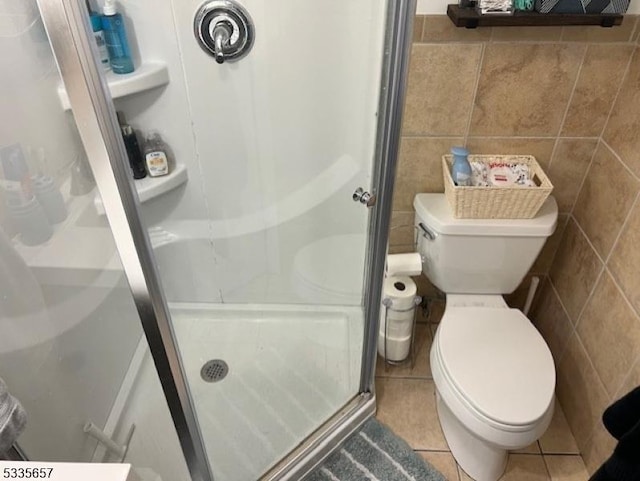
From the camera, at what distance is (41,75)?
0.93 m

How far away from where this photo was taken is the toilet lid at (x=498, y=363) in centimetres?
128

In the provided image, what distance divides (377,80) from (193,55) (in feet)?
1.80

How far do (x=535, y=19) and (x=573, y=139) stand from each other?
0.46m

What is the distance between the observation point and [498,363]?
4.56 feet

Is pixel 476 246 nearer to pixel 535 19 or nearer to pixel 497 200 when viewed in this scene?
pixel 497 200

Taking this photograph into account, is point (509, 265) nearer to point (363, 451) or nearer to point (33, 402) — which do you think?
point (363, 451)

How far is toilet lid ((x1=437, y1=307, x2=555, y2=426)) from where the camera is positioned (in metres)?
1.28

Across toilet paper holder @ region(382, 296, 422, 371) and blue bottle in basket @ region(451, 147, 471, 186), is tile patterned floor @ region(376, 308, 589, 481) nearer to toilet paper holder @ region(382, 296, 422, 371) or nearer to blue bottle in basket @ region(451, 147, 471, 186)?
toilet paper holder @ region(382, 296, 422, 371)

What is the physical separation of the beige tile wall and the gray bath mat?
0.56 metres

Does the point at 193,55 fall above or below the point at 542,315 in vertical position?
above

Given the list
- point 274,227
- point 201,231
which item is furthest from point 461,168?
point 201,231

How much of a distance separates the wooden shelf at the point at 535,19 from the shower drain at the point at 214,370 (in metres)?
1.24

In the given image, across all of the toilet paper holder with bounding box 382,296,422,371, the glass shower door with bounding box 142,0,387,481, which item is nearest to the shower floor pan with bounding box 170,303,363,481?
the glass shower door with bounding box 142,0,387,481

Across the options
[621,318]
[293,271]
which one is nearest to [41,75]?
[293,271]
